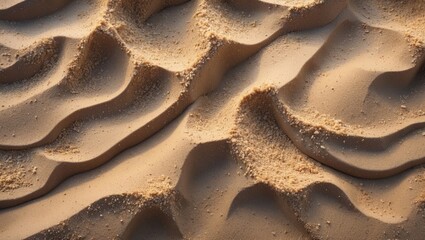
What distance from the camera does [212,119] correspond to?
44.3 inches

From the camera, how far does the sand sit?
Result: 1026 mm

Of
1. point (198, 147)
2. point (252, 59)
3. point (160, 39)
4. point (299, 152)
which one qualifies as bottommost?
point (299, 152)

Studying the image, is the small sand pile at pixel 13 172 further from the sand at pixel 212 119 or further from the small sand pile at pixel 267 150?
the small sand pile at pixel 267 150

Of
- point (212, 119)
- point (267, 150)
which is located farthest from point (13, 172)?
point (267, 150)

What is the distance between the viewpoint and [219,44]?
3.77ft

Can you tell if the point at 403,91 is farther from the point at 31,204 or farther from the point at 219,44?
the point at 31,204

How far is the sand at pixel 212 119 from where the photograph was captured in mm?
1026

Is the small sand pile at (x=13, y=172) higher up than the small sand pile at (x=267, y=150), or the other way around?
the small sand pile at (x=13, y=172)

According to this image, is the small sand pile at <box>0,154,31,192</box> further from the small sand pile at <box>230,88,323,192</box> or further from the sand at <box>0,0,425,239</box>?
the small sand pile at <box>230,88,323,192</box>

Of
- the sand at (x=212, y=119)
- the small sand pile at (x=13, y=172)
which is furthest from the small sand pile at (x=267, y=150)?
the small sand pile at (x=13, y=172)

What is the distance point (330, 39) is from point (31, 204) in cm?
91

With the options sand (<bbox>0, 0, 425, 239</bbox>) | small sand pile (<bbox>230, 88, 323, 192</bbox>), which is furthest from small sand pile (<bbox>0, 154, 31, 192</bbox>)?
small sand pile (<bbox>230, 88, 323, 192</bbox>)

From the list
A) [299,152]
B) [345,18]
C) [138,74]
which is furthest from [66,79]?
[345,18]

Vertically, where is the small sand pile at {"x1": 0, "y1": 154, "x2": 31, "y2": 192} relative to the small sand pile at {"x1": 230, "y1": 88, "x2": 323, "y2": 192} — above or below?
above
